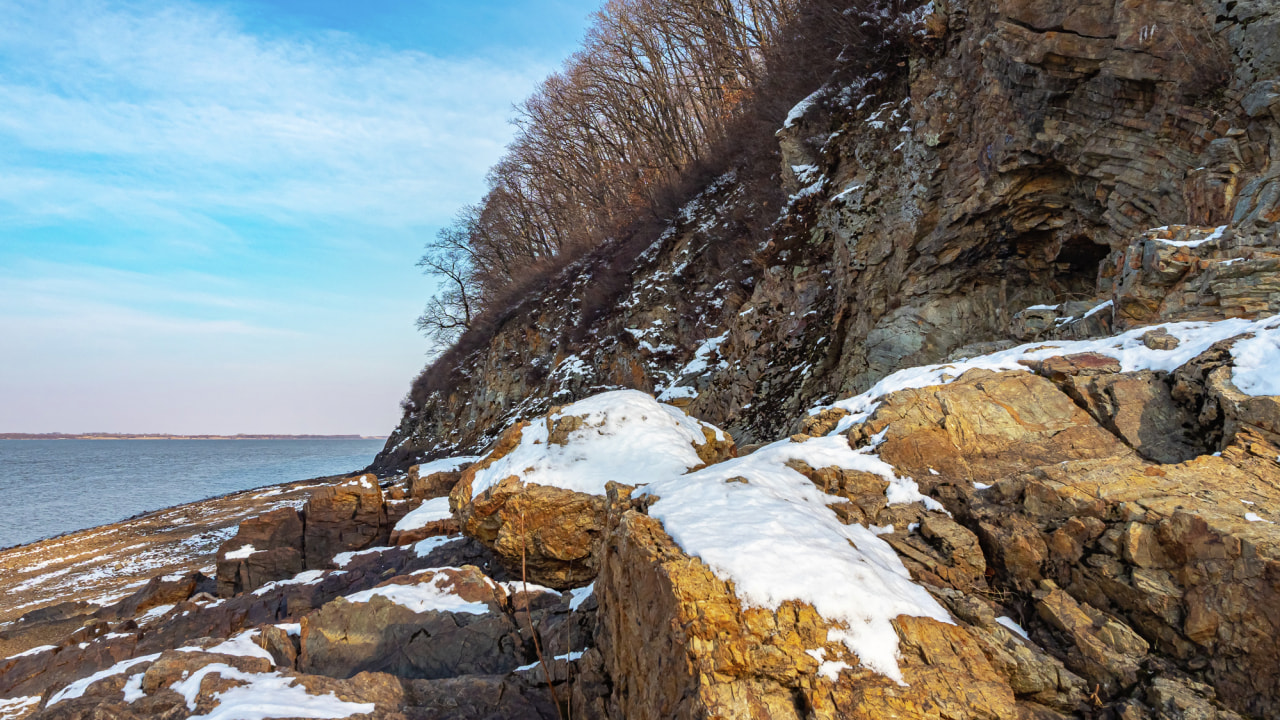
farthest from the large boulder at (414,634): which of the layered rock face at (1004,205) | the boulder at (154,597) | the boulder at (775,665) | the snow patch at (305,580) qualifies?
the boulder at (154,597)

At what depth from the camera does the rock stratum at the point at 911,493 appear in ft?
12.7

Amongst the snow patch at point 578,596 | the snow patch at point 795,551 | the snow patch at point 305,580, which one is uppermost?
the snow patch at point 795,551

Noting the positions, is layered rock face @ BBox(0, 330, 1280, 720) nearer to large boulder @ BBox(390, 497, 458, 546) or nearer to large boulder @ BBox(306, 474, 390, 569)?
large boulder @ BBox(390, 497, 458, 546)

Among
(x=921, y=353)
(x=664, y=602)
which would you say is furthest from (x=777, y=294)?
(x=664, y=602)

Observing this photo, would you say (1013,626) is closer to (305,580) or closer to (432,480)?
(305,580)

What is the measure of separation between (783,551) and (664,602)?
0.86 meters

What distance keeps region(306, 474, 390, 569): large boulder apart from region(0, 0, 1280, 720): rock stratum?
7 cm

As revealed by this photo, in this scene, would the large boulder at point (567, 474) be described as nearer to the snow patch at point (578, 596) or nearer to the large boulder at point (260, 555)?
the snow patch at point (578, 596)

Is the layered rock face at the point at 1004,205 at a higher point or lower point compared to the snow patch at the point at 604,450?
higher

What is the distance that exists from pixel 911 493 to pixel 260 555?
1377cm

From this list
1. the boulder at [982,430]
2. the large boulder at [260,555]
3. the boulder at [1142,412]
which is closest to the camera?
the boulder at [1142,412]

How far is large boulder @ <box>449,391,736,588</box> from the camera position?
8.14 meters

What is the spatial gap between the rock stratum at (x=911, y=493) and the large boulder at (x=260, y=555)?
65mm

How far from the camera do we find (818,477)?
231 inches
